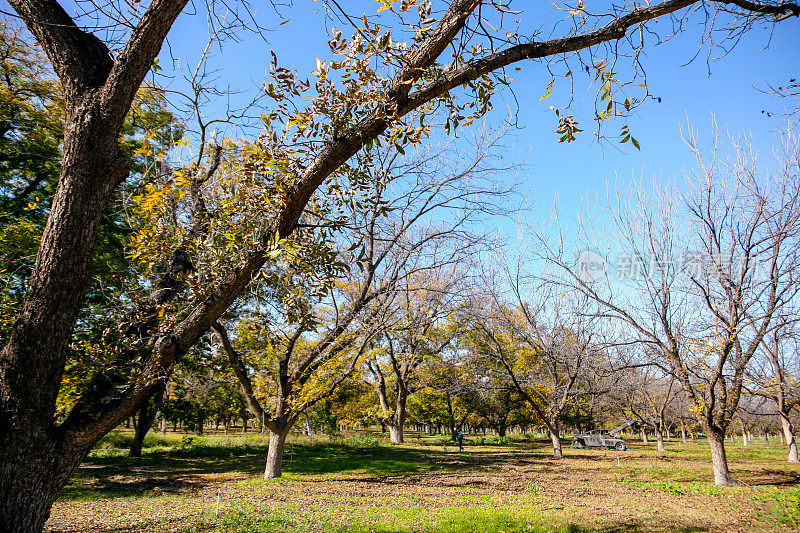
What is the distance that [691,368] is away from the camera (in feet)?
40.0

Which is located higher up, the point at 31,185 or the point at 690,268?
the point at 31,185

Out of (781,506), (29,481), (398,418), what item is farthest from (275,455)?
(398,418)

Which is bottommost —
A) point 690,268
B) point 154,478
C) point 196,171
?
point 154,478

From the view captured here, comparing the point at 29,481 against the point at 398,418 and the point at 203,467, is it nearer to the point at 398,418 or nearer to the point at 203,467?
the point at 203,467

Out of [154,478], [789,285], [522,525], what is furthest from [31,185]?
[789,285]

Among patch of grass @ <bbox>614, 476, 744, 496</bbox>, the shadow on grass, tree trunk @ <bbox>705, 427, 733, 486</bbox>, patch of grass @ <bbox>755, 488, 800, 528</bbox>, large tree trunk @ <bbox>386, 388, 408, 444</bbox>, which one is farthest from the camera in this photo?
large tree trunk @ <bbox>386, 388, 408, 444</bbox>

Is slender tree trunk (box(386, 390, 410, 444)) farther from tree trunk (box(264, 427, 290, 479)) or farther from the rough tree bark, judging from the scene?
the rough tree bark

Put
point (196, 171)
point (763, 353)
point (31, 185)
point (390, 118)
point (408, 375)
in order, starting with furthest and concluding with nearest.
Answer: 1. point (408, 375)
2. point (763, 353)
3. point (31, 185)
4. point (196, 171)
5. point (390, 118)

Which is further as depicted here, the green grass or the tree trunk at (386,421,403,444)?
the tree trunk at (386,421,403,444)

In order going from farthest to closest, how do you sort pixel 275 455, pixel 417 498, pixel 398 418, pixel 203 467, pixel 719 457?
pixel 398 418, pixel 203 467, pixel 275 455, pixel 719 457, pixel 417 498

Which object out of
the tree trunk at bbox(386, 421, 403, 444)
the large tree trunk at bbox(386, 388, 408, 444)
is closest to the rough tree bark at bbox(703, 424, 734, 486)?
the large tree trunk at bbox(386, 388, 408, 444)

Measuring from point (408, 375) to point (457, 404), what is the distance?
11323mm

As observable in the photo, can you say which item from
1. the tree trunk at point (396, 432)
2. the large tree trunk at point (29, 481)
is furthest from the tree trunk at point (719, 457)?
the tree trunk at point (396, 432)

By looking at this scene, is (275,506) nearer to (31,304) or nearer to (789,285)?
(31,304)
